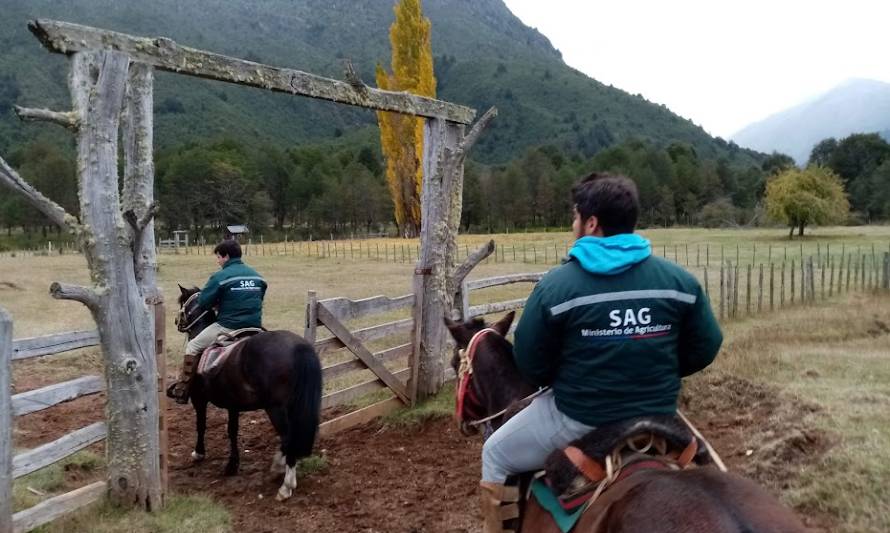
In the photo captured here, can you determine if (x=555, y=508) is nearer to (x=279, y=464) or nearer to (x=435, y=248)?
(x=279, y=464)

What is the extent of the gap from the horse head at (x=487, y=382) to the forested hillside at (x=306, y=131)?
3092 cm

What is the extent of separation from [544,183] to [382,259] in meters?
42.1

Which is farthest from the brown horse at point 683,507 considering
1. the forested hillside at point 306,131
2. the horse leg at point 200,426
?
the forested hillside at point 306,131

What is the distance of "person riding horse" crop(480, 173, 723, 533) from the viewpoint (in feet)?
8.47

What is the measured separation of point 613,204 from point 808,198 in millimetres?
46448

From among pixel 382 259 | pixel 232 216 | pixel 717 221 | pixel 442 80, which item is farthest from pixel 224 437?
pixel 442 80

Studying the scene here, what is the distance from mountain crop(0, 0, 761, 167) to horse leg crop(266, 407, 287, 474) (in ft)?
293

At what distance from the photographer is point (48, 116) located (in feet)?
14.4

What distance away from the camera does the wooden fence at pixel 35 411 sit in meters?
4.42

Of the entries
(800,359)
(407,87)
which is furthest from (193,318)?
(407,87)

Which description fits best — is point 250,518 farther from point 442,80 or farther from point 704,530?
point 442,80

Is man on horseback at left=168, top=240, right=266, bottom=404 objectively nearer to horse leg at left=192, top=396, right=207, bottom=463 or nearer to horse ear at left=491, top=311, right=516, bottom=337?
horse leg at left=192, top=396, right=207, bottom=463

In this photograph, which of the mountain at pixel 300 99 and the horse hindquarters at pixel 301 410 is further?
the mountain at pixel 300 99

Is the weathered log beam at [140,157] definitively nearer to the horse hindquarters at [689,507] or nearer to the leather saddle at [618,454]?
the leather saddle at [618,454]
